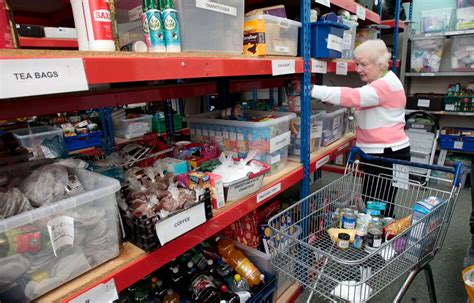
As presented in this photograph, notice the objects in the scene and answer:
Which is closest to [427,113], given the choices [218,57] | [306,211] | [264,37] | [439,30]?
[439,30]

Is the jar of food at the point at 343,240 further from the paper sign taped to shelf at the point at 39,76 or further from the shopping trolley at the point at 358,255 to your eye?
the paper sign taped to shelf at the point at 39,76

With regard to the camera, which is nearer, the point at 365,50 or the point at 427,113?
the point at 365,50

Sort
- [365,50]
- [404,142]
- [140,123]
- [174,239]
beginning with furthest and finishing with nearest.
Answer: [140,123] → [404,142] → [365,50] → [174,239]

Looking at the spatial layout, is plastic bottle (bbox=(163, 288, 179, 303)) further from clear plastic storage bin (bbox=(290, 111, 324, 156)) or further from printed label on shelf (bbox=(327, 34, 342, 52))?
printed label on shelf (bbox=(327, 34, 342, 52))

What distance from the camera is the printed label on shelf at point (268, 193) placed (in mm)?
1187

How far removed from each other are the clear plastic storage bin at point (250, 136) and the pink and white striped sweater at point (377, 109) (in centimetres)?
40

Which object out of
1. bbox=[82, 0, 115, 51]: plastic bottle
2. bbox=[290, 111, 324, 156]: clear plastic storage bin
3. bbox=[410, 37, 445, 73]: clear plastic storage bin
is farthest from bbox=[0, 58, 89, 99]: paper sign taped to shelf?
bbox=[410, 37, 445, 73]: clear plastic storage bin

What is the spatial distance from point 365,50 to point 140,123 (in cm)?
233

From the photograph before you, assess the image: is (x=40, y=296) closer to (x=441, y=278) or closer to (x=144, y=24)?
(x=144, y=24)

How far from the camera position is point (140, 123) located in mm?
3160

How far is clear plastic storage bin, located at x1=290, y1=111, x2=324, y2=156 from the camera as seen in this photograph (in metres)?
1.58

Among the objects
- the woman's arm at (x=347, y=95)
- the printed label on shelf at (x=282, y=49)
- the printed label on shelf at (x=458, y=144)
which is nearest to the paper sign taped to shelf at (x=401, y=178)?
the woman's arm at (x=347, y=95)

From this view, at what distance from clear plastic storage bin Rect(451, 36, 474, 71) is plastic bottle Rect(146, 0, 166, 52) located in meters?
3.51

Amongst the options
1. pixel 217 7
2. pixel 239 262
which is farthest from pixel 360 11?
pixel 239 262
